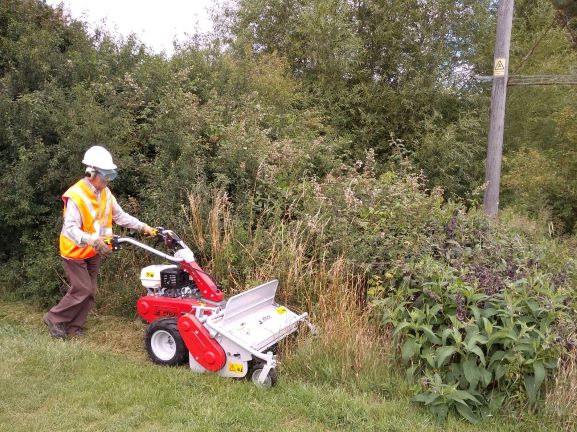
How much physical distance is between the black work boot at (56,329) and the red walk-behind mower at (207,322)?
1049 mm

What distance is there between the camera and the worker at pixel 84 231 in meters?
5.59

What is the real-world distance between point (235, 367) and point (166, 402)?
65cm

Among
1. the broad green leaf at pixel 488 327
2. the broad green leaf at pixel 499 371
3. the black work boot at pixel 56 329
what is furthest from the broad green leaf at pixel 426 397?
the black work boot at pixel 56 329

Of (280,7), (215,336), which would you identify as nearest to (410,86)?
(280,7)

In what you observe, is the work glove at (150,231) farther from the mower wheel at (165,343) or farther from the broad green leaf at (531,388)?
the broad green leaf at (531,388)

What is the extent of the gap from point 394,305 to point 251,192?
Answer: 8.73 ft

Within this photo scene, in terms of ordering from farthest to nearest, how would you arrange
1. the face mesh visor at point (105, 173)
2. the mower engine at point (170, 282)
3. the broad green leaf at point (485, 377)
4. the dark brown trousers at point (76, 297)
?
the dark brown trousers at point (76, 297)
the face mesh visor at point (105, 173)
the mower engine at point (170, 282)
the broad green leaf at point (485, 377)

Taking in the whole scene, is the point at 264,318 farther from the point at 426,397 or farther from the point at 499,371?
the point at 499,371

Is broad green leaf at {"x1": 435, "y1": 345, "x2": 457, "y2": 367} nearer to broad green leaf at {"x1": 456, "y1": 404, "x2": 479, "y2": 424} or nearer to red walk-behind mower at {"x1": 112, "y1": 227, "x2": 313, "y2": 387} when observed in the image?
broad green leaf at {"x1": 456, "y1": 404, "x2": 479, "y2": 424}

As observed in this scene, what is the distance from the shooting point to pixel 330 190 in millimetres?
6738

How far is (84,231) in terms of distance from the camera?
5.69 metres

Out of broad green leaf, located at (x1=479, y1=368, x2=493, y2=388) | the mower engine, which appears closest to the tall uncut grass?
the mower engine

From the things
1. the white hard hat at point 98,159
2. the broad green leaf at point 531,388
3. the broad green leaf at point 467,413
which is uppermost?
the white hard hat at point 98,159

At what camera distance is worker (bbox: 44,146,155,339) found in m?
5.59
